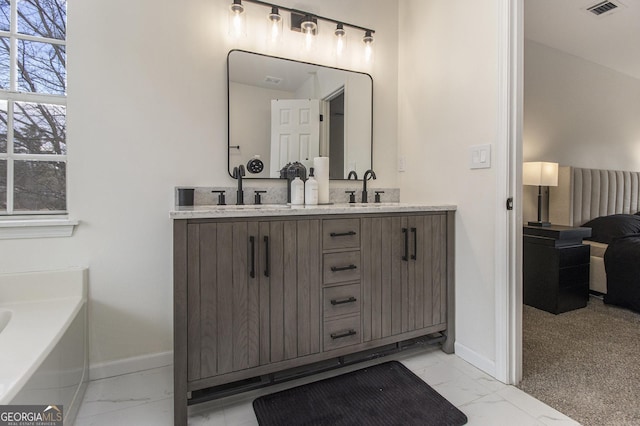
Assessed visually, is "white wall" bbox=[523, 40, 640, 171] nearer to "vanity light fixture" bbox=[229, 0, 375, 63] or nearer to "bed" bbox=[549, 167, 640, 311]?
"bed" bbox=[549, 167, 640, 311]

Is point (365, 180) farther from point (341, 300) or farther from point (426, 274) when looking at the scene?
point (341, 300)

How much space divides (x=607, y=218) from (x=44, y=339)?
442cm

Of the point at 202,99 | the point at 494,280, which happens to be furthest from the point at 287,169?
the point at 494,280

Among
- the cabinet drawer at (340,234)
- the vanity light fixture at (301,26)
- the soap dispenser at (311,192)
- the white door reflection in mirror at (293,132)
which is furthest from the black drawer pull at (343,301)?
the vanity light fixture at (301,26)

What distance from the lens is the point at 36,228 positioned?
1553 mm

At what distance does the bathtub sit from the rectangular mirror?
3.46 ft

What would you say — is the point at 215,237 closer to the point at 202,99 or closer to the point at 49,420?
the point at 49,420

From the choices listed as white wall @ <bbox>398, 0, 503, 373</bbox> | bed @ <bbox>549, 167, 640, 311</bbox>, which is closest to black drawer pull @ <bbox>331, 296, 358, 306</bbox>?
white wall @ <bbox>398, 0, 503, 373</bbox>

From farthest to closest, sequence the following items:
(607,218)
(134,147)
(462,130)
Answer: (607,218)
(462,130)
(134,147)

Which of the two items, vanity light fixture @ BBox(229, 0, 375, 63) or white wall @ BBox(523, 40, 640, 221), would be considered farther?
white wall @ BBox(523, 40, 640, 221)

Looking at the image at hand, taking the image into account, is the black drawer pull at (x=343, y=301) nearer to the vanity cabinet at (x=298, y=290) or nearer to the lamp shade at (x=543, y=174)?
the vanity cabinet at (x=298, y=290)

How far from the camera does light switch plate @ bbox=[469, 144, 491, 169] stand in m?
1.68

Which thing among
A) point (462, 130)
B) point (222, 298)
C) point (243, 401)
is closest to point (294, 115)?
point (462, 130)

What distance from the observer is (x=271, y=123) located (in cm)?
201
